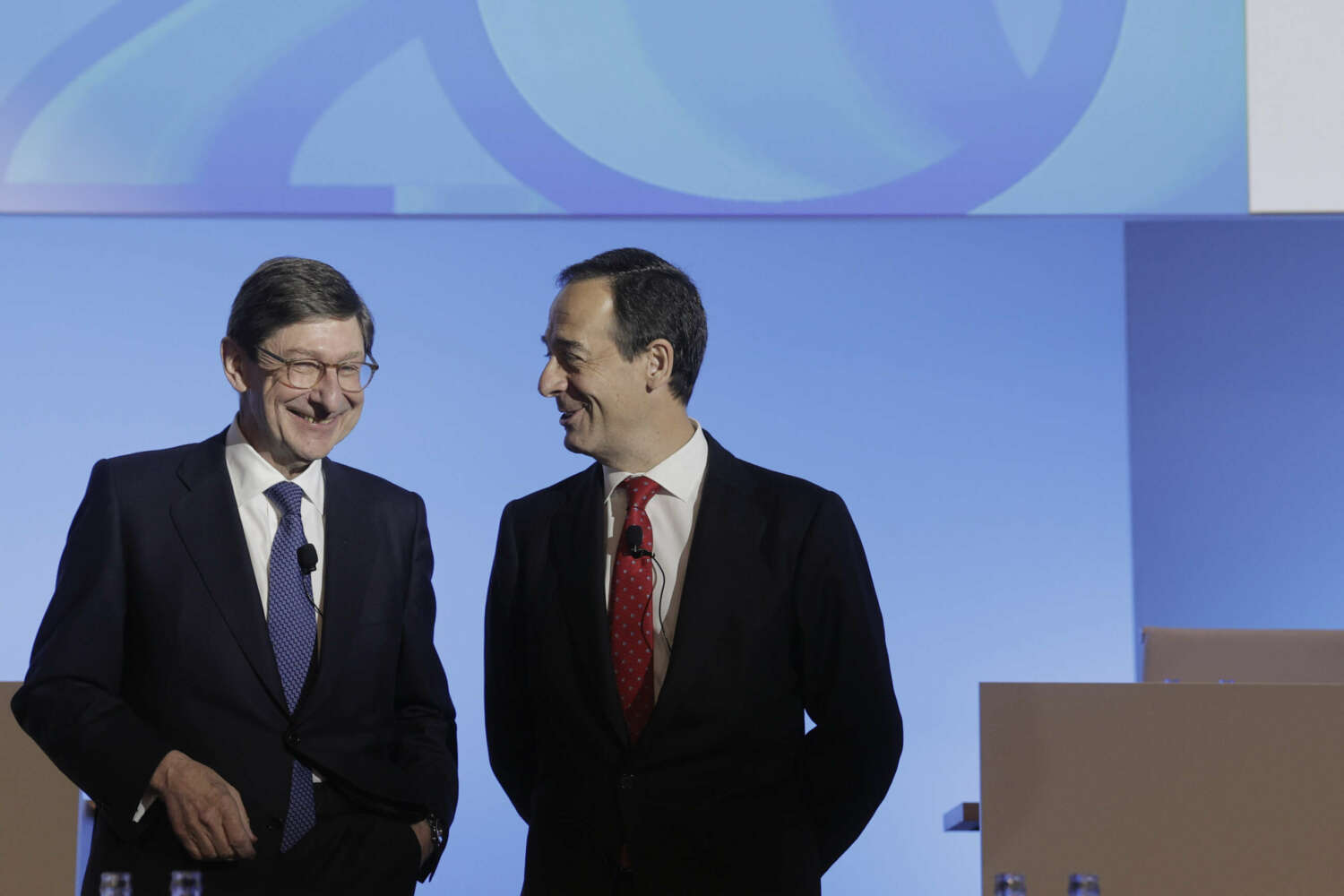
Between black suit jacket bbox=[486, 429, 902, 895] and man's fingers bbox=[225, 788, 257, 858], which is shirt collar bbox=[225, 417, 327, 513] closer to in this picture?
black suit jacket bbox=[486, 429, 902, 895]

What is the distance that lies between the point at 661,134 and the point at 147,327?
6.69 ft

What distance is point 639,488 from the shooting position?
2301mm

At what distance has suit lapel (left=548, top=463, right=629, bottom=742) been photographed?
2.17 m

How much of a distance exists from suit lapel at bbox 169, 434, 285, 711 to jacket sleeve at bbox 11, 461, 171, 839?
10 centimetres

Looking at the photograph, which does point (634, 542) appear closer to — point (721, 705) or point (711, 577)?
point (711, 577)

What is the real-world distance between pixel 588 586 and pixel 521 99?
3.01 metres

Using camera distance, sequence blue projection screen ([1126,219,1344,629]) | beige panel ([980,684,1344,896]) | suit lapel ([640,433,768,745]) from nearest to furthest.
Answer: suit lapel ([640,433,768,745]) < beige panel ([980,684,1344,896]) < blue projection screen ([1126,219,1344,629])

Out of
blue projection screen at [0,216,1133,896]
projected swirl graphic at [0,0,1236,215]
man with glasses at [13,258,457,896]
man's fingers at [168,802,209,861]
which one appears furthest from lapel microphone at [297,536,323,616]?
blue projection screen at [0,216,1133,896]

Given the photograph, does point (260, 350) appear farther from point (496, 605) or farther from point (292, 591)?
point (496, 605)

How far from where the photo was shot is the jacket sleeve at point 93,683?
1.96 metres

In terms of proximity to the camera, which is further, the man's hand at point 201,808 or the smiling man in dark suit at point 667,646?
the smiling man in dark suit at point 667,646

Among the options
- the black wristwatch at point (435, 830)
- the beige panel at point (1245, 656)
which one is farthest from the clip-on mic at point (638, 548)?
the beige panel at point (1245, 656)

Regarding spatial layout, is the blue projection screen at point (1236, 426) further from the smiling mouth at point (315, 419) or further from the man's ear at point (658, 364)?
the smiling mouth at point (315, 419)

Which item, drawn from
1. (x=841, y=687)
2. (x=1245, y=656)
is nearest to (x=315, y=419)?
(x=841, y=687)
